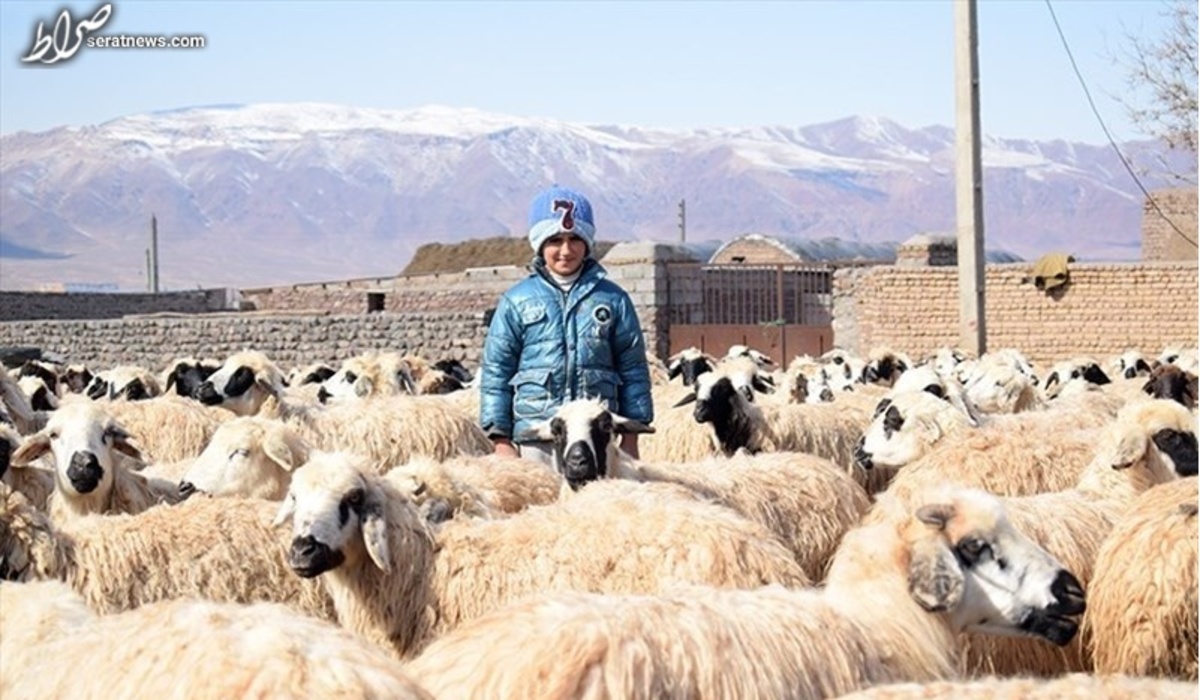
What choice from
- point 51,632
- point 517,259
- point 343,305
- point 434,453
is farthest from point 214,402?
point 517,259

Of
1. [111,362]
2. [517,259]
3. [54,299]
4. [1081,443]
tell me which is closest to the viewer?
[1081,443]

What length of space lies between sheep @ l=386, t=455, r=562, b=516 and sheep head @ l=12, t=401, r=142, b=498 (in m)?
1.55

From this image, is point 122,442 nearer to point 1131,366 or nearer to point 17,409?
point 17,409

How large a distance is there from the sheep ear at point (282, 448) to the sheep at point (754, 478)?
1347 millimetres

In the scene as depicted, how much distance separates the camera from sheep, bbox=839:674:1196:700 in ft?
11.7

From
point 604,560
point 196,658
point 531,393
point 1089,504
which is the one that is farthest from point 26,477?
point 196,658

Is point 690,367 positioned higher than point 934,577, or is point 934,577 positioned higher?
point 690,367

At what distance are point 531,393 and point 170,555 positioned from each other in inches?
69.6

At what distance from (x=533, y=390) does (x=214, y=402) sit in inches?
183

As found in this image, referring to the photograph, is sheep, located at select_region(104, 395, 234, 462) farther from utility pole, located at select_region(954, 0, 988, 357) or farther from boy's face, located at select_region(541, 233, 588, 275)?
utility pole, located at select_region(954, 0, 988, 357)

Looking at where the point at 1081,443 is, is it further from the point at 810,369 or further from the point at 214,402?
the point at 810,369

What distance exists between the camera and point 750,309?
80.9 feet

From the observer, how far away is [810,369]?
56.3ft

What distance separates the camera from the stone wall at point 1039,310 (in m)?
22.1
